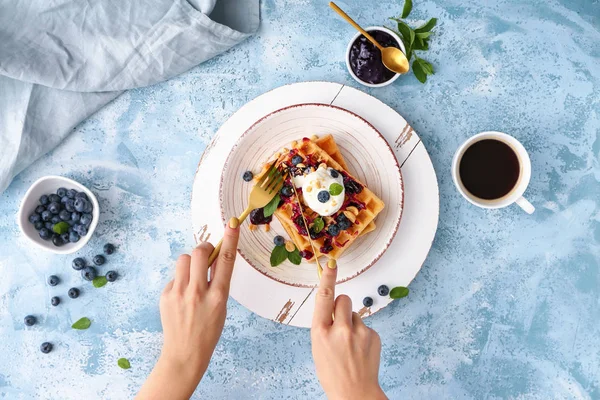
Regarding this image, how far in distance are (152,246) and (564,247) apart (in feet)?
6.38

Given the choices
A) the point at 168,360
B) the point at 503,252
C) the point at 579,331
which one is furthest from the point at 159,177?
the point at 579,331

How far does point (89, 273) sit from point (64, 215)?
301 millimetres

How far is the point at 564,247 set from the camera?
2.45m

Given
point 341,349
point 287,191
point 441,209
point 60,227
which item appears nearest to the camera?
point 341,349

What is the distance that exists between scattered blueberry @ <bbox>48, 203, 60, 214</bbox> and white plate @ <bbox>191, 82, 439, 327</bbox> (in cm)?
60

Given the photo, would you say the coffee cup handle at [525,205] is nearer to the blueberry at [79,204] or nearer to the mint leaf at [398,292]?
the mint leaf at [398,292]

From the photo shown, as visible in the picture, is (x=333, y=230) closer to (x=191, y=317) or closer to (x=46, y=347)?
(x=191, y=317)

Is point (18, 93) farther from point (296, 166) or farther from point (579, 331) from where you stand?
point (579, 331)

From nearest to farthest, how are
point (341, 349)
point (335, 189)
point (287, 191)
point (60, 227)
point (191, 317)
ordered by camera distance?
point (341, 349) < point (191, 317) < point (335, 189) < point (287, 191) < point (60, 227)

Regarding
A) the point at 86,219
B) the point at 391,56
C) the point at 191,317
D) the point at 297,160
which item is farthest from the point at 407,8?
the point at 86,219

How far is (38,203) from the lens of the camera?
238 centimetres

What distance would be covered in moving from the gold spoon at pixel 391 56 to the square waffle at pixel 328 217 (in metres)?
0.43

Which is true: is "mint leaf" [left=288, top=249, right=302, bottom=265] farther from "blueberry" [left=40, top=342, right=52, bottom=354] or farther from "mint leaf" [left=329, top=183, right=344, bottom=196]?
"blueberry" [left=40, top=342, right=52, bottom=354]

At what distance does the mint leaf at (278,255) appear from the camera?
2.30 m
